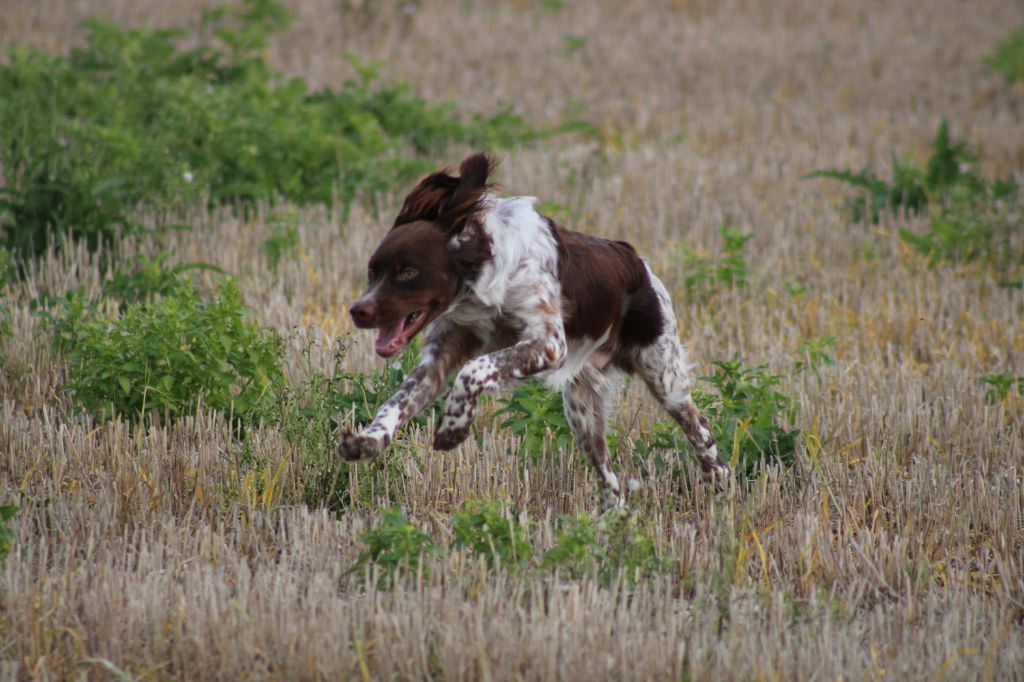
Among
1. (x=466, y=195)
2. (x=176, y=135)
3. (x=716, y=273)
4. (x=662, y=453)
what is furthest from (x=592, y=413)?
(x=176, y=135)

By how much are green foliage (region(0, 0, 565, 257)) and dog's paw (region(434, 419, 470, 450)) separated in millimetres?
4020

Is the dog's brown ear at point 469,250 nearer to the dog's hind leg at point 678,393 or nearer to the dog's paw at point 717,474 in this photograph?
the dog's hind leg at point 678,393

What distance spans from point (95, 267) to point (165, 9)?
30.1 ft

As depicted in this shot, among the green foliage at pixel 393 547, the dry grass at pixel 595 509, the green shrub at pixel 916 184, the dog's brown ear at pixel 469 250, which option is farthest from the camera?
the green shrub at pixel 916 184

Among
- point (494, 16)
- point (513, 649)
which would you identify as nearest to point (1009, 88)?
point (494, 16)

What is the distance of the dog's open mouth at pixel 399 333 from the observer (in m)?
3.93

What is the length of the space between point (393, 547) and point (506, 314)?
37.4 inches

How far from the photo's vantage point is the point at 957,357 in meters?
6.45

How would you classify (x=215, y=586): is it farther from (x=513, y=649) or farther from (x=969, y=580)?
(x=969, y=580)

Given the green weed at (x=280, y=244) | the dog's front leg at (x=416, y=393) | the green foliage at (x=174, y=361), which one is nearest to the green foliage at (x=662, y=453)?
the dog's front leg at (x=416, y=393)

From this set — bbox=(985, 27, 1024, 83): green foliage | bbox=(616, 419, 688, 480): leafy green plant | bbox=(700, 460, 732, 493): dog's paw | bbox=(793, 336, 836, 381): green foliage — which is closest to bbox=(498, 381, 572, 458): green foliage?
bbox=(616, 419, 688, 480): leafy green plant

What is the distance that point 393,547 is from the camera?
384cm

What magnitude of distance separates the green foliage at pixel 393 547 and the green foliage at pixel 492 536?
0.53 ft

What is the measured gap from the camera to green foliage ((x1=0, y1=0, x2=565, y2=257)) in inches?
291
